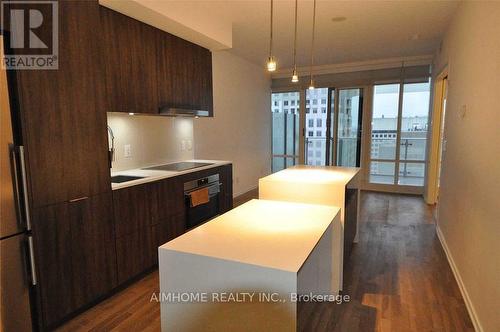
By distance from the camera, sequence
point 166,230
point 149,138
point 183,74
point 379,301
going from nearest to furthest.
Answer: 1. point 379,301
2. point 166,230
3. point 183,74
4. point 149,138

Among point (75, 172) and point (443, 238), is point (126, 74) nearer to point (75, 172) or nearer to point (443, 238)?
point (75, 172)

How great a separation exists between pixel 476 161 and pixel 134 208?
111 inches

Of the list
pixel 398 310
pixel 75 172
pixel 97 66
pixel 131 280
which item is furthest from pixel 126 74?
pixel 398 310

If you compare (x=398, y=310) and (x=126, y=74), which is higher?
(x=126, y=74)

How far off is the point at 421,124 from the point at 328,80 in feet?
6.96

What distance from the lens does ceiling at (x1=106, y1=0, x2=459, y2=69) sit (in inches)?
129

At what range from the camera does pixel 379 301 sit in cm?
244

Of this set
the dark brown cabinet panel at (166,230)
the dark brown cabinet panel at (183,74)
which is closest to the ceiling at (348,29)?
the dark brown cabinet panel at (183,74)

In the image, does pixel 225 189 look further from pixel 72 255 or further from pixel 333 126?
pixel 333 126

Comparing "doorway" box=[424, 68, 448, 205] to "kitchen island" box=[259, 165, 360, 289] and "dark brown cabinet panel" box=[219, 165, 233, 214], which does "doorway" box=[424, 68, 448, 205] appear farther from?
"dark brown cabinet panel" box=[219, 165, 233, 214]

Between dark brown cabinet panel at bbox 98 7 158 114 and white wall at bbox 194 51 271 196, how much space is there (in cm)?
162

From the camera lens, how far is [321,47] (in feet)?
16.8

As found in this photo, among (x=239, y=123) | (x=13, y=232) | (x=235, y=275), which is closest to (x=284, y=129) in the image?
(x=239, y=123)

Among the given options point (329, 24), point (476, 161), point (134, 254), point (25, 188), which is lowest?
point (134, 254)
